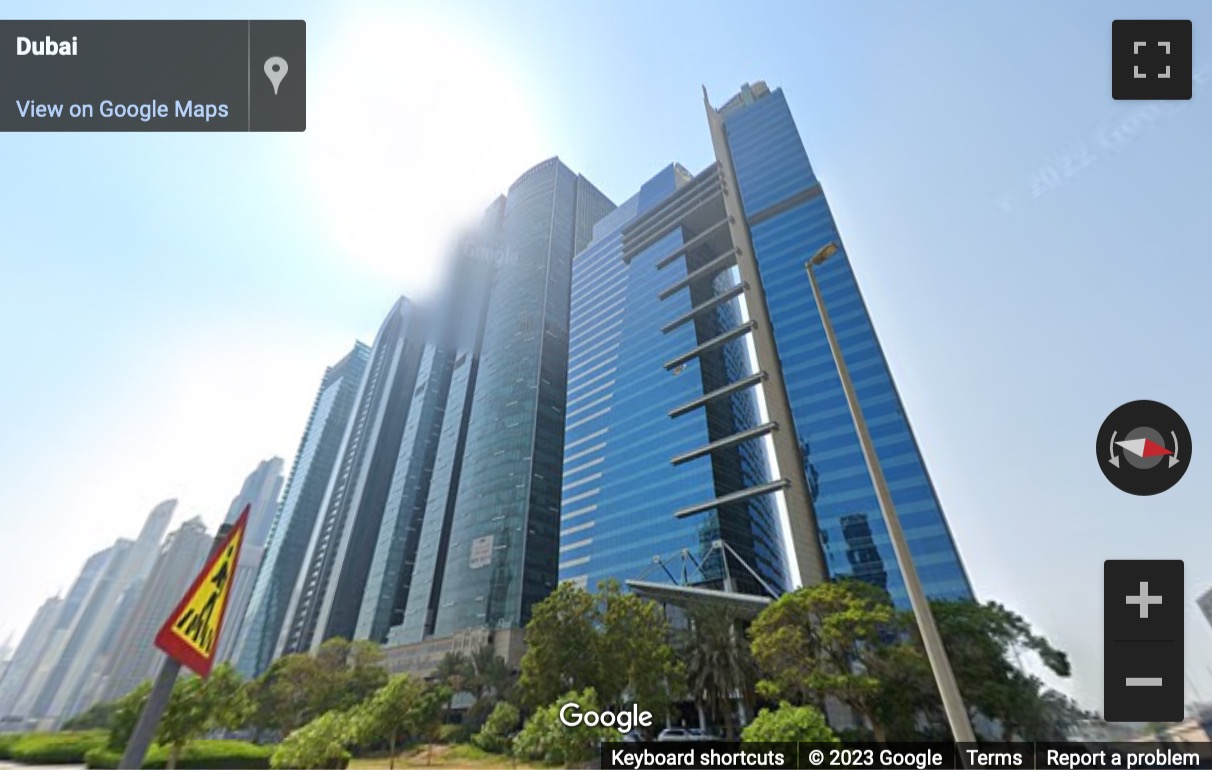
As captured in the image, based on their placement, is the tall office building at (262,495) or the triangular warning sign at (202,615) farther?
the tall office building at (262,495)

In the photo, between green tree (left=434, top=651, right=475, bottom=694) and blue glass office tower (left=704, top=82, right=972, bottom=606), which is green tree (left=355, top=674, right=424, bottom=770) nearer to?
green tree (left=434, top=651, right=475, bottom=694)

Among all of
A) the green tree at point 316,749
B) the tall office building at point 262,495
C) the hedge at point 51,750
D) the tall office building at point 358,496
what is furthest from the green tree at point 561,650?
the tall office building at point 262,495

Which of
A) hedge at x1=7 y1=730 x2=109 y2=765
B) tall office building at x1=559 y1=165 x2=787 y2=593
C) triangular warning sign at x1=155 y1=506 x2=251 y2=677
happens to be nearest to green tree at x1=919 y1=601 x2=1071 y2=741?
tall office building at x1=559 y1=165 x2=787 y2=593

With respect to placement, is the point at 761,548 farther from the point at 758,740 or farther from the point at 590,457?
the point at 758,740

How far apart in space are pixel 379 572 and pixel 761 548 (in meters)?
69.0

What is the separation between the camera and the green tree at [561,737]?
820 inches

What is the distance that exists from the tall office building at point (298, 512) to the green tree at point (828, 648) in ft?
373

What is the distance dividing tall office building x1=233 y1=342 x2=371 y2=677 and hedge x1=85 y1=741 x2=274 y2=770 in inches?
3563

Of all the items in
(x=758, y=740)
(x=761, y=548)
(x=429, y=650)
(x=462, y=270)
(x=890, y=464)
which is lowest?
(x=429, y=650)

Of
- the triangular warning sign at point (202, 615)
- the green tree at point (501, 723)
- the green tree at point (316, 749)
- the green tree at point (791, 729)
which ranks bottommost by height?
the green tree at point (501, 723)

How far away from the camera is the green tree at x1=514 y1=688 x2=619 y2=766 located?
2083 cm

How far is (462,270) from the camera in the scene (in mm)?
121375

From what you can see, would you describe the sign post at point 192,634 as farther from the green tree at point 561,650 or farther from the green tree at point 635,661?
the green tree at point 635,661

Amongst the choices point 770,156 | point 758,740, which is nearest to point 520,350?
point 770,156
